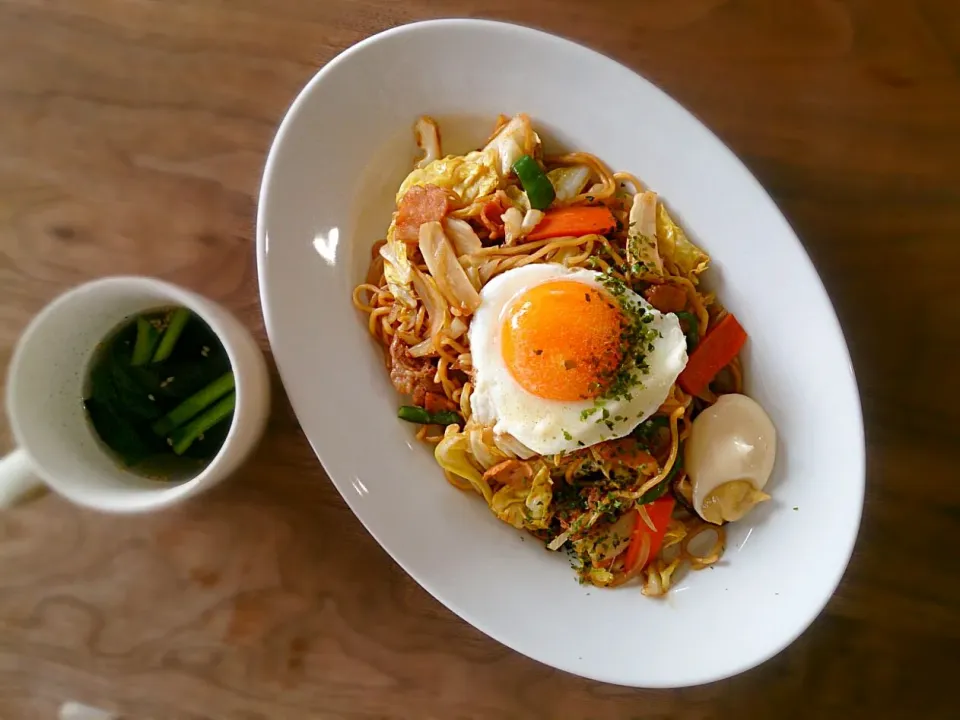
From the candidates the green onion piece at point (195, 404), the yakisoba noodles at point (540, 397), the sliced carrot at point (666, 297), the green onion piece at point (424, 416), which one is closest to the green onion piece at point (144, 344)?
the green onion piece at point (195, 404)

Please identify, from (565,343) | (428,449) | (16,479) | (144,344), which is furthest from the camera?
(428,449)

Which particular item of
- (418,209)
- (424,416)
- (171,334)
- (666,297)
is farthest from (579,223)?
(171,334)

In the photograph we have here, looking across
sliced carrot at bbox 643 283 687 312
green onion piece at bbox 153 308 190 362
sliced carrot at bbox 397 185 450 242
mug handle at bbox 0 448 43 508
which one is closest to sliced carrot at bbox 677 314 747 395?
sliced carrot at bbox 643 283 687 312

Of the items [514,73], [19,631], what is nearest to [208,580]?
[19,631]

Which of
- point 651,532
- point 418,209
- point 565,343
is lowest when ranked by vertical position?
point 651,532

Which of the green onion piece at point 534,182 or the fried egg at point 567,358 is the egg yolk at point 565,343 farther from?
the green onion piece at point 534,182

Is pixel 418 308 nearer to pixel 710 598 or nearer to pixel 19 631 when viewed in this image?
pixel 710 598

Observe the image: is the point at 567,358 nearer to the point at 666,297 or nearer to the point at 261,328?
the point at 666,297
